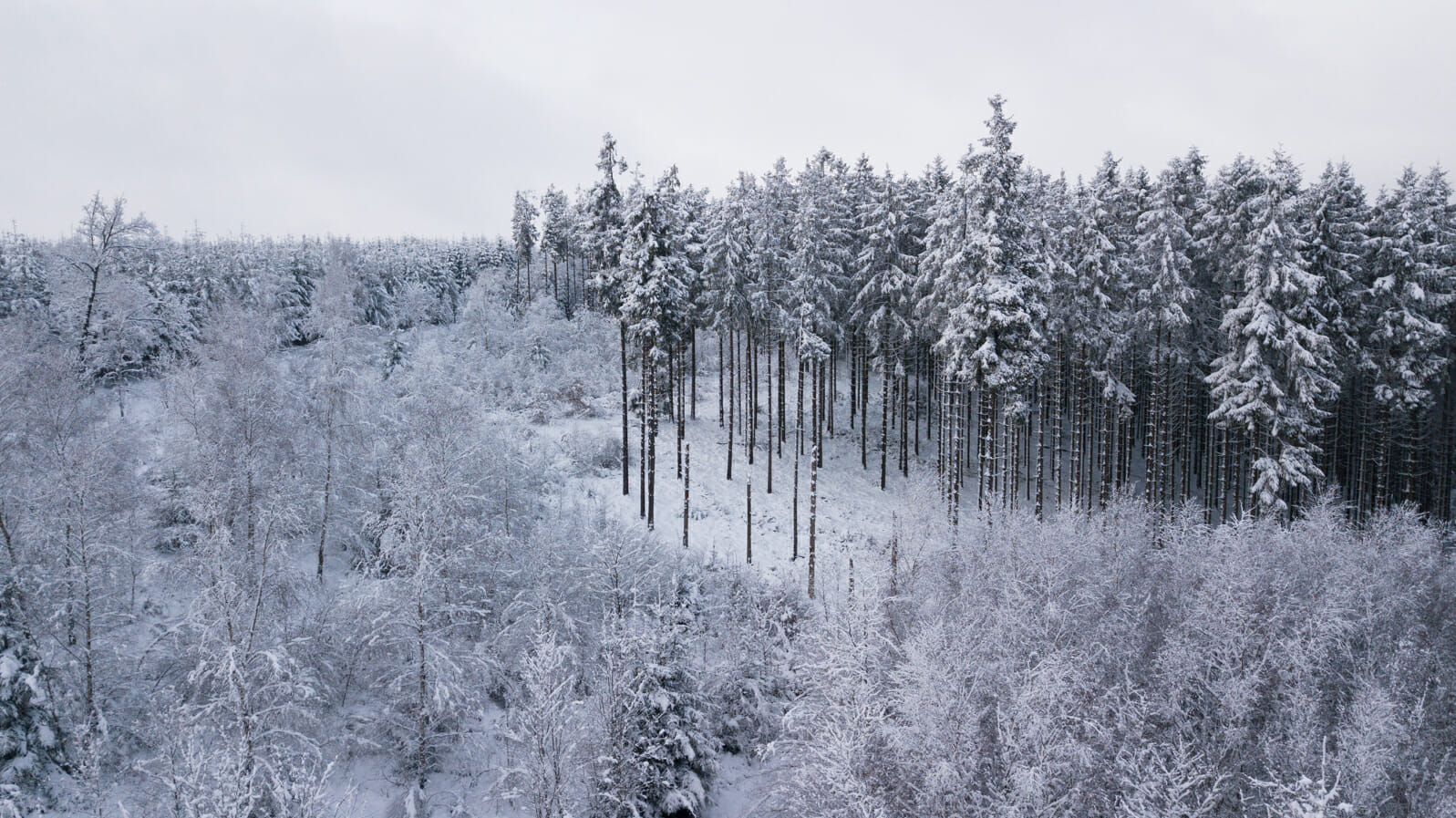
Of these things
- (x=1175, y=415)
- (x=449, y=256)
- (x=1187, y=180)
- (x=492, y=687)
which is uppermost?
(x=449, y=256)

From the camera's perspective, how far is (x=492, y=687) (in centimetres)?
2389

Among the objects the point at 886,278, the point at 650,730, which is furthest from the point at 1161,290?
the point at 650,730

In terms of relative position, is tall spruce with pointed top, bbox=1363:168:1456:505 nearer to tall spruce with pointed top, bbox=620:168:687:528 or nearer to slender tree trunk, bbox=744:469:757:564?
slender tree trunk, bbox=744:469:757:564

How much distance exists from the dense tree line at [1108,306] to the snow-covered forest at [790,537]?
0.97 ft

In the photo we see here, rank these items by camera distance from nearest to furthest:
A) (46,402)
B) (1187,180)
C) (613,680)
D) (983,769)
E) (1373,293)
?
(983,769), (613,680), (46,402), (1373,293), (1187,180)

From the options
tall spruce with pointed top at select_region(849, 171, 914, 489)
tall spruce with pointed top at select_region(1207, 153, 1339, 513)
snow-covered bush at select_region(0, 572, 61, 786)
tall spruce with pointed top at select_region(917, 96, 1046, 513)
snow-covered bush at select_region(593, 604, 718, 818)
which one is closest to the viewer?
snow-covered bush at select_region(0, 572, 61, 786)

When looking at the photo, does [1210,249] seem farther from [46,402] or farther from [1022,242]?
[46,402]

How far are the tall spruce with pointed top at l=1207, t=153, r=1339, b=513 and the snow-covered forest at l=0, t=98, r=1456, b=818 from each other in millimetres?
210

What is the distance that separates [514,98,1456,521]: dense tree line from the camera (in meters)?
29.8

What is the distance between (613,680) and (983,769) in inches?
386

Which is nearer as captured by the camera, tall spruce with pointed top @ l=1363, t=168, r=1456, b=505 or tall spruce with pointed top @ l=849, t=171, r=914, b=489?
tall spruce with pointed top @ l=1363, t=168, r=1456, b=505

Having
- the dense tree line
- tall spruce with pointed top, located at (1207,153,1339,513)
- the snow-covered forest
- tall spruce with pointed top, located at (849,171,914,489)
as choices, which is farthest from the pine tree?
tall spruce with pointed top, located at (1207,153,1339,513)

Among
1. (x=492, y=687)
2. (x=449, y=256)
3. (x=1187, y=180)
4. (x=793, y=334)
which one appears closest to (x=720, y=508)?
(x=793, y=334)

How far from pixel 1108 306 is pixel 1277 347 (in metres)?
7.17
